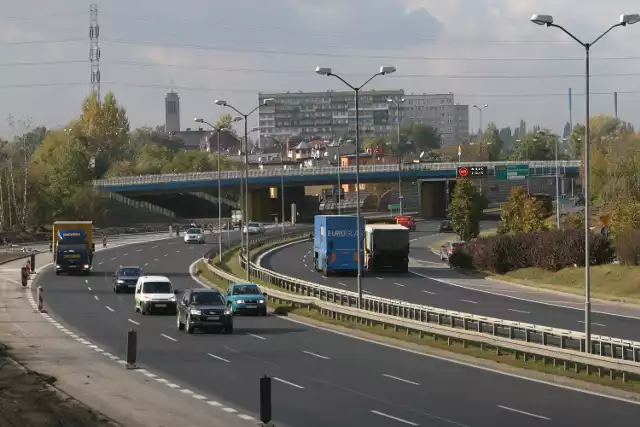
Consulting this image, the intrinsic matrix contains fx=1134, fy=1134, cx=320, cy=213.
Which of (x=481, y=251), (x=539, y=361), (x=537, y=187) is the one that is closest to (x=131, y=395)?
(x=539, y=361)

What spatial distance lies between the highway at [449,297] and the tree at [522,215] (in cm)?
612

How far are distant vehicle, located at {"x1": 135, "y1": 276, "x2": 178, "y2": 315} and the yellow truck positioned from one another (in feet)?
80.5

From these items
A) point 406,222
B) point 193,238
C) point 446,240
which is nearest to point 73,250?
point 193,238

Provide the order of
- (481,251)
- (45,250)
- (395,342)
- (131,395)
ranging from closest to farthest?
1. (131,395)
2. (395,342)
3. (481,251)
4. (45,250)

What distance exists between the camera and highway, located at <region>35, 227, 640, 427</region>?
2241 cm

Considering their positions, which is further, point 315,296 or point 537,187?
point 537,187

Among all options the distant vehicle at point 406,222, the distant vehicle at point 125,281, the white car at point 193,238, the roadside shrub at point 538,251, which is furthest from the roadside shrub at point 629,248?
the white car at point 193,238

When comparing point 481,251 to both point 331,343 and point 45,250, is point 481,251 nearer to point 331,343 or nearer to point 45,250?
point 331,343

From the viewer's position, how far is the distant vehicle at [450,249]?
7569 cm

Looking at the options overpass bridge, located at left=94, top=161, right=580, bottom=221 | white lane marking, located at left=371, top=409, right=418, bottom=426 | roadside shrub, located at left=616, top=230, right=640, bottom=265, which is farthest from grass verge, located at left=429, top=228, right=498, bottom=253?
white lane marking, located at left=371, top=409, right=418, bottom=426

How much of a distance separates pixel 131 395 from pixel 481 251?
1868 inches

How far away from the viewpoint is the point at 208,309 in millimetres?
39625

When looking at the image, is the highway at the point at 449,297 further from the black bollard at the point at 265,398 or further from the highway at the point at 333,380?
the black bollard at the point at 265,398

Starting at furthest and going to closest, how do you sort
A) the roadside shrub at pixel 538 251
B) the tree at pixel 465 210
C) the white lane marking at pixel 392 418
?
the tree at pixel 465 210
the roadside shrub at pixel 538 251
the white lane marking at pixel 392 418
